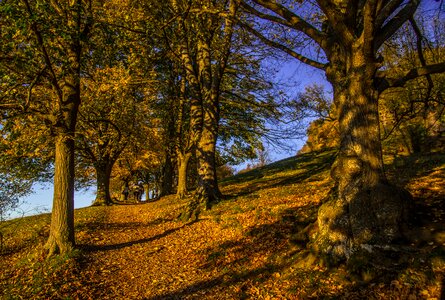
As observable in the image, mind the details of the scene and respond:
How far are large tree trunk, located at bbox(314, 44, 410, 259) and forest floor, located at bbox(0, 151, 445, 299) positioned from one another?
41cm

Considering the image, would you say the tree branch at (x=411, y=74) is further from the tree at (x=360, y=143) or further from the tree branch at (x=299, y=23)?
the tree branch at (x=299, y=23)

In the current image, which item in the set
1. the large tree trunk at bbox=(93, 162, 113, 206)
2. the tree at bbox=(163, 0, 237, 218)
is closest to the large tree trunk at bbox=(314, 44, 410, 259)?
the tree at bbox=(163, 0, 237, 218)

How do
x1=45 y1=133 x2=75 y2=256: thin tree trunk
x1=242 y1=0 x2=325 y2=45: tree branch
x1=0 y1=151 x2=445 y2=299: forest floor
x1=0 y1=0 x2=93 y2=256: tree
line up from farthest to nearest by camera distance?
x1=45 y1=133 x2=75 y2=256: thin tree trunk < x1=242 y1=0 x2=325 y2=45: tree branch < x1=0 y1=0 x2=93 y2=256: tree < x1=0 y1=151 x2=445 y2=299: forest floor

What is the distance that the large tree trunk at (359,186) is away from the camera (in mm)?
5812

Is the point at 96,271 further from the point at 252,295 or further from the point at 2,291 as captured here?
the point at 252,295

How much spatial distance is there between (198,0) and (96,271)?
865cm

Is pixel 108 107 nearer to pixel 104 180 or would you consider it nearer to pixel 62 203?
pixel 62 203

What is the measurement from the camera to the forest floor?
17.1 ft

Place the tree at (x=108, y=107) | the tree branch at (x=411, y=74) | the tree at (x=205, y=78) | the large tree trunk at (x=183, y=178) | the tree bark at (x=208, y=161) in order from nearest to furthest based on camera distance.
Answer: the tree branch at (x=411, y=74)
the tree at (x=205, y=78)
the tree at (x=108, y=107)
the tree bark at (x=208, y=161)
the large tree trunk at (x=183, y=178)

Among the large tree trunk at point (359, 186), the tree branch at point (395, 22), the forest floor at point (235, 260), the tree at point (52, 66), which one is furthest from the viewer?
the tree at point (52, 66)

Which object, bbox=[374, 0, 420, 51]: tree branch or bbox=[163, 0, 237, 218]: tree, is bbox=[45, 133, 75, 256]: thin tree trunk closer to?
bbox=[163, 0, 237, 218]: tree

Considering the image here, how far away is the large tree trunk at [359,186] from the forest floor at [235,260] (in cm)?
41

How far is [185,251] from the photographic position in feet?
31.8

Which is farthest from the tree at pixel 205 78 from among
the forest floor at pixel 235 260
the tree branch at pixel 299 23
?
the tree branch at pixel 299 23
